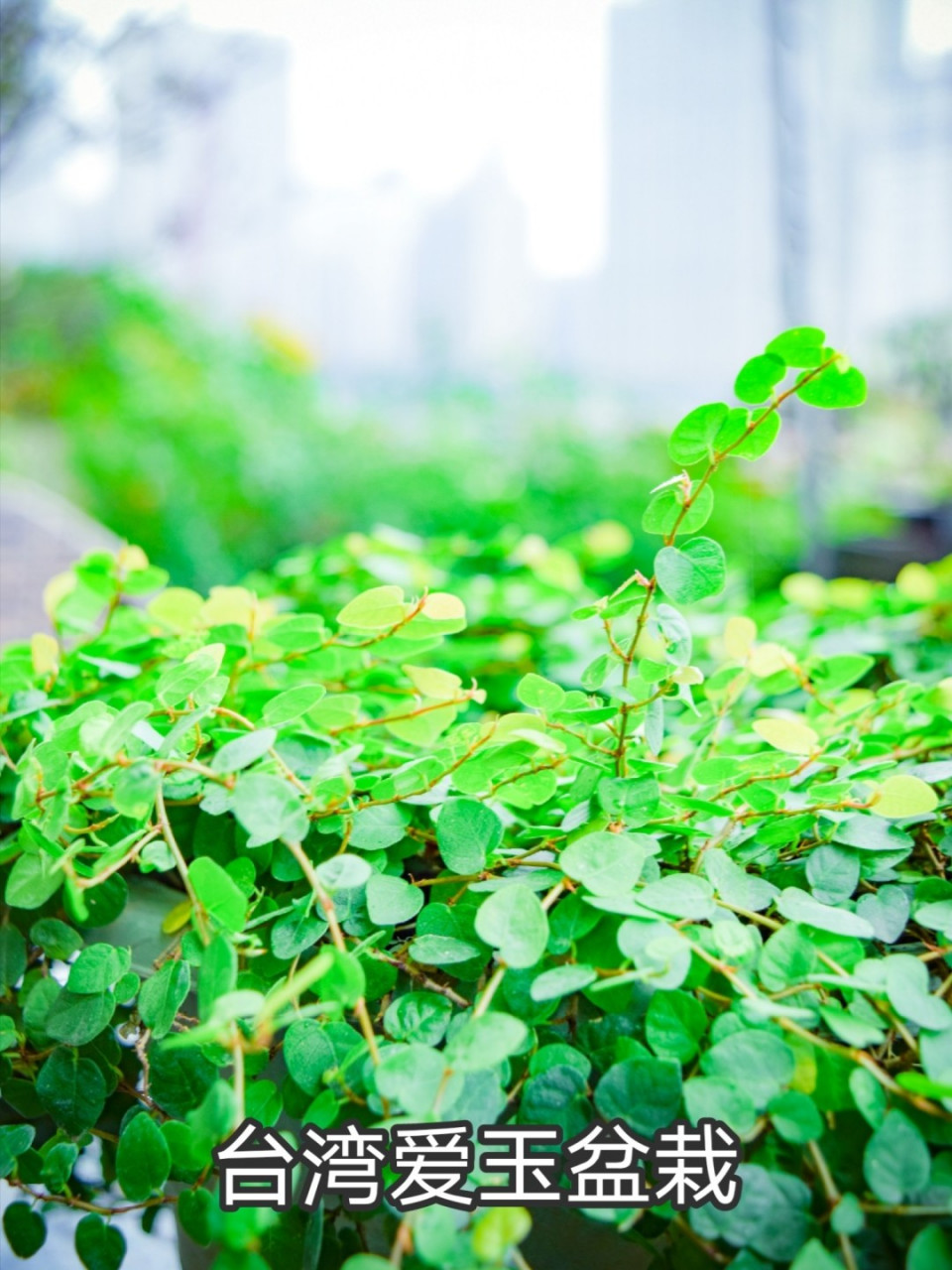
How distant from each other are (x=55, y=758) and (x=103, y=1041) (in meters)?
0.13

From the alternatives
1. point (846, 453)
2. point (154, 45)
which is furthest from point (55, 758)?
point (154, 45)

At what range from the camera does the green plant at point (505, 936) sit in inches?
11.4

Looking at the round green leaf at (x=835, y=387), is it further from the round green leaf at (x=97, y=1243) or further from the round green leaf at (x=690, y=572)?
the round green leaf at (x=97, y=1243)

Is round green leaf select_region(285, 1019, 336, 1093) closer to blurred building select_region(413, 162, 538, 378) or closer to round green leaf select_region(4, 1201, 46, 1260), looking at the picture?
round green leaf select_region(4, 1201, 46, 1260)

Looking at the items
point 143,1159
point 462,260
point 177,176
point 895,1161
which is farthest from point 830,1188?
point 462,260

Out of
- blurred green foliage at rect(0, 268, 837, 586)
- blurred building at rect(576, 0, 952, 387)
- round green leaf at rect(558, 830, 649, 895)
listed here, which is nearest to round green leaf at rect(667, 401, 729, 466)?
round green leaf at rect(558, 830, 649, 895)

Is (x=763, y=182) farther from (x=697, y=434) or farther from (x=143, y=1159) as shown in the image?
(x=143, y=1159)

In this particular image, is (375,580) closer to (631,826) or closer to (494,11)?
(631,826)

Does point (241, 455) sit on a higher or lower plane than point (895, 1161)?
lower

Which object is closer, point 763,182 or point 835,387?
point 835,387

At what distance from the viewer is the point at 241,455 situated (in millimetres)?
3098

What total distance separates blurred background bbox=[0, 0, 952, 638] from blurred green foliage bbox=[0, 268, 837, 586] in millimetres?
13

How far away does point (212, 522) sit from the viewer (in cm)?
304

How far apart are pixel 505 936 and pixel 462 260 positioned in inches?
167
